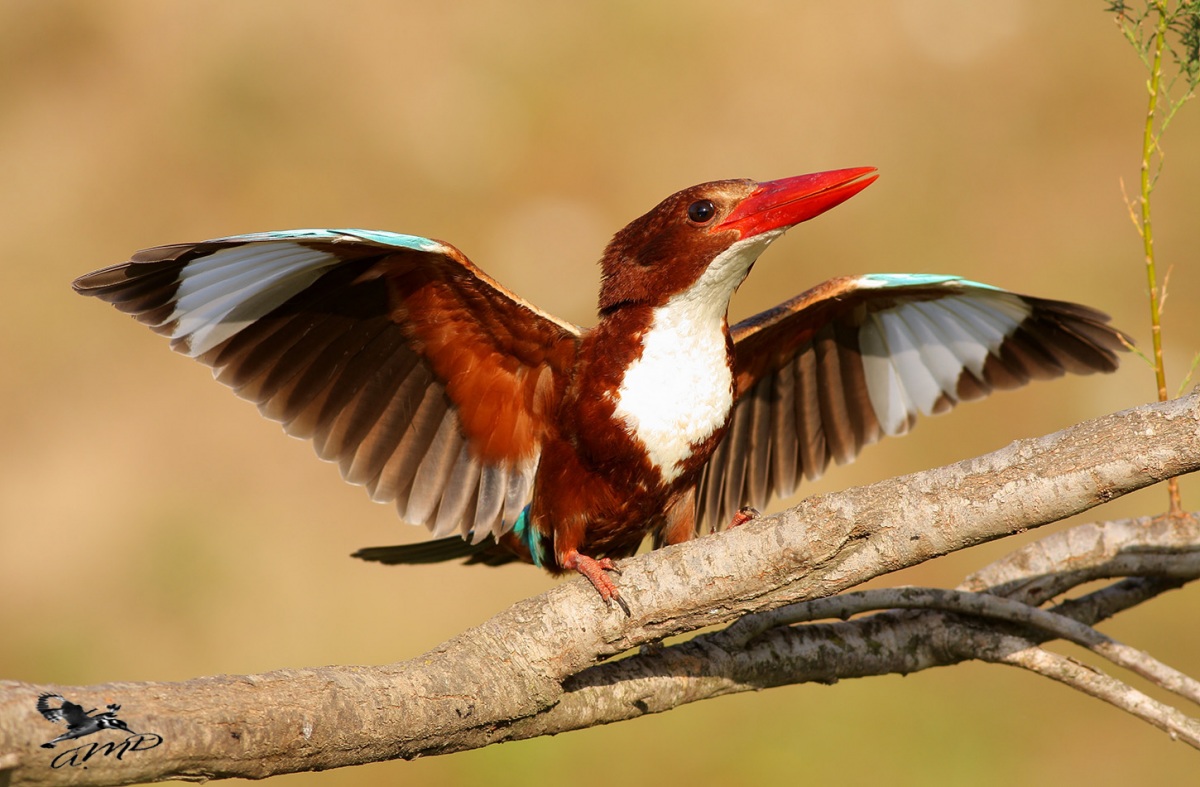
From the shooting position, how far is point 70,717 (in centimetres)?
195

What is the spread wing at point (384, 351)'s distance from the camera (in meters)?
3.21

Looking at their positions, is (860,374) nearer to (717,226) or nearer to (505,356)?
(717,226)

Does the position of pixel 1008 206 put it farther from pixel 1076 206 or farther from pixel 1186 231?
pixel 1186 231

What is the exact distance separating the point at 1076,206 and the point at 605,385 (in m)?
5.74

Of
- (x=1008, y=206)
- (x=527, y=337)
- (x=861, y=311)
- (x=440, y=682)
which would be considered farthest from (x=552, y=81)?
(x=440, y=682)

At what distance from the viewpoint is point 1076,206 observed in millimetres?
8016

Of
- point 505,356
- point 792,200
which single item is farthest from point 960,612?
point 505,356

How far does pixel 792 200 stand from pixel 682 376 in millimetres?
582

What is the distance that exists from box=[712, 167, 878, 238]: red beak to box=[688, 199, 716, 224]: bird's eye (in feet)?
0.13

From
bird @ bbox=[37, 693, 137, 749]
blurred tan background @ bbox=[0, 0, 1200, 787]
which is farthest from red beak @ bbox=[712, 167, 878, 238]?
blurred tan background @ bbox=[0, 0, 1200, 787]

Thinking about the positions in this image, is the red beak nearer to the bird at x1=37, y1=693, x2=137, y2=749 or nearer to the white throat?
the white throat

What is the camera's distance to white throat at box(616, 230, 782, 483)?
3338mm

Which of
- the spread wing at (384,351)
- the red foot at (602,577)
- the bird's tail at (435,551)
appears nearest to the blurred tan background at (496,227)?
the bird's tail at (435,551)

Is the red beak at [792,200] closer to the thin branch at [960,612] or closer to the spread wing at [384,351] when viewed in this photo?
the spread wing at [384,351]
